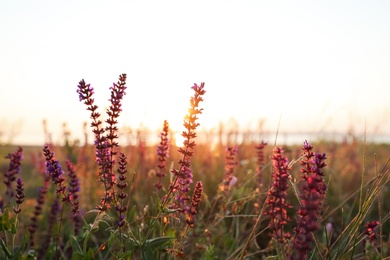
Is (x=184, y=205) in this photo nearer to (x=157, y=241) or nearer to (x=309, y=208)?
(x=157, y=241)

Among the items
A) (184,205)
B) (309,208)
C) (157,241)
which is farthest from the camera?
(184,205)

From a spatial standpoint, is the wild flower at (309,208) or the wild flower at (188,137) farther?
the wild flower at (188,137)

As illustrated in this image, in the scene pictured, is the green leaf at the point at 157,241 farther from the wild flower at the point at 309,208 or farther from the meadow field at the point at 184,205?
the wild flower at the point at 309,208

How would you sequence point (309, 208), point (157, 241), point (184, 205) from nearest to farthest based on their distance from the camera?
point (309, 208), point (157, 241), point (184, 205)

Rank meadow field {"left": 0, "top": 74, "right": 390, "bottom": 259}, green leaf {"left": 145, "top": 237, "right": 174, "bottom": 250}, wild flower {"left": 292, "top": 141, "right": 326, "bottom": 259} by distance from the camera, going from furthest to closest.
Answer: green leaf {"left": 145, "top": 237, "right": 174, "bottom": 250} → meadow field {"left": 0, "top": 74, "right": 390, "bottom": 259} → wild flower {"left": 292, "top": 141, "right": 326, "bottom": 259}

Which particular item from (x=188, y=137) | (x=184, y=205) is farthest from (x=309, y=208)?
(x=184, y=205)

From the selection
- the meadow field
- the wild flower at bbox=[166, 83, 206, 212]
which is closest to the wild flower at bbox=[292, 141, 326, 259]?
the meadow field

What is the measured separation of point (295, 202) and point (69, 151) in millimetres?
2890

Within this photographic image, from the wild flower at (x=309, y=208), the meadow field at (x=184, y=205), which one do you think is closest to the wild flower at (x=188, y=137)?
the meadow field at (x=184, y=205)

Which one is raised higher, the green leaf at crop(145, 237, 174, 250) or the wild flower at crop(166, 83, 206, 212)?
the wild flower at crop(166, 83, 206, 212)

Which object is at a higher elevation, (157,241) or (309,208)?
(309,208)

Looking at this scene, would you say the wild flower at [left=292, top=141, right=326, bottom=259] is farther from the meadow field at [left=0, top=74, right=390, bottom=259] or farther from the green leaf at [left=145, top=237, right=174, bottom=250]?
the green leaf at [left=145, top=237, right=174, bottom=250]

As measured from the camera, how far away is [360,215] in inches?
96.0

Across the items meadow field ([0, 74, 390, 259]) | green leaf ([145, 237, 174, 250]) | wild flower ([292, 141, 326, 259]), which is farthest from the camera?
green leaf ([145, 237, 174, 250])
